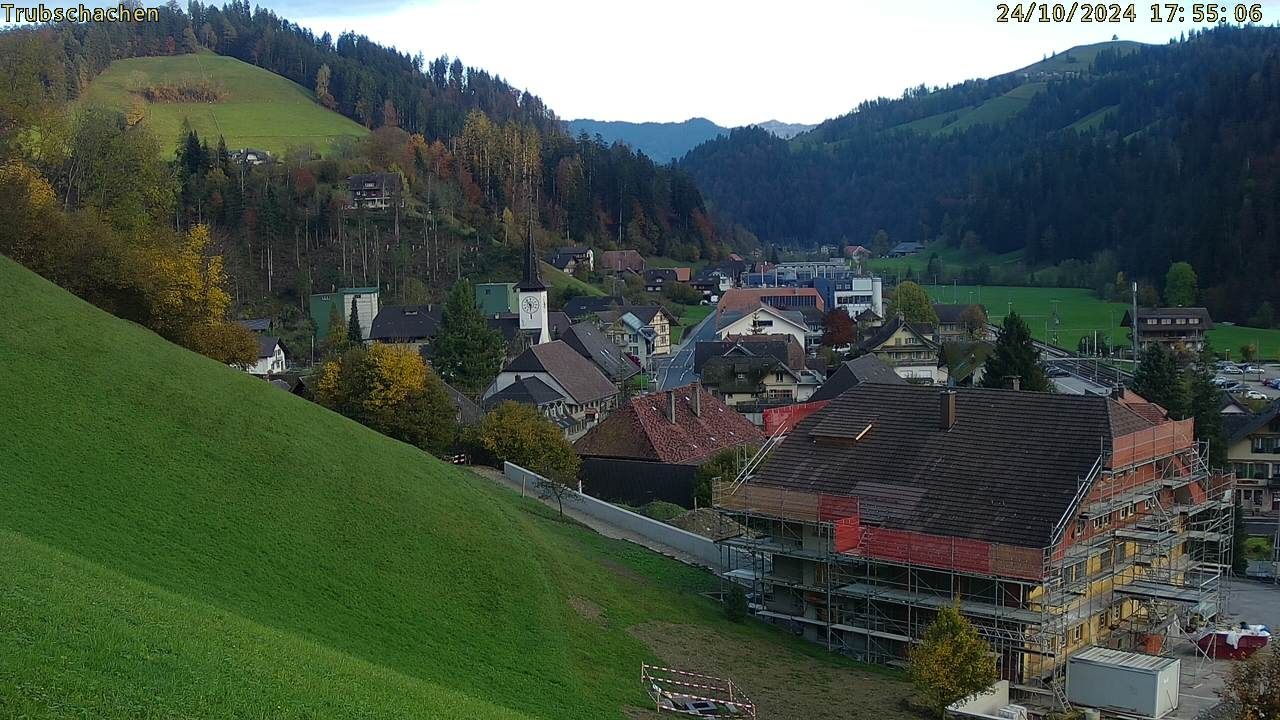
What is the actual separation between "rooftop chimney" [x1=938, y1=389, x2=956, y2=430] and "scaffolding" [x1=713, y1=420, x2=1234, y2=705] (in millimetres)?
3573

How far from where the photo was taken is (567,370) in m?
64.1

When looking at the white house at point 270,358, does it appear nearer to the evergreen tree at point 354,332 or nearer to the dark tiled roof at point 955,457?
the evergreen tree at point 354,332

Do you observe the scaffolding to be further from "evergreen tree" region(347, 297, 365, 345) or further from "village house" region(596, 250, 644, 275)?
"village house" region(596, 250, 644, 275)

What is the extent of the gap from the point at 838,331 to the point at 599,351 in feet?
77.9

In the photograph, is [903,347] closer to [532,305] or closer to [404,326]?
[532,305]

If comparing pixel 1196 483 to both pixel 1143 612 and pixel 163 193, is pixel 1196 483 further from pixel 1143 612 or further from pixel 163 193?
pixel 163 193

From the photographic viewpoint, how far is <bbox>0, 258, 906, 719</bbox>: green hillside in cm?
1417

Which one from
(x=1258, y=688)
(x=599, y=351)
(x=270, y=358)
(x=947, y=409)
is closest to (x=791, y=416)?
(x=947, y=409)

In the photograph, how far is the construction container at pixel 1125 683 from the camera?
80.2 feet

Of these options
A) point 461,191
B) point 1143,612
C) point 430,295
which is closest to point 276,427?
point 1143,612

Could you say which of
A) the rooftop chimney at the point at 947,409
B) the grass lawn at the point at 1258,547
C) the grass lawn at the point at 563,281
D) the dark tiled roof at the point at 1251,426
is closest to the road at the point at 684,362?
A: the grass lawn at the point at 563,281

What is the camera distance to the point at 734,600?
2938 centimetres

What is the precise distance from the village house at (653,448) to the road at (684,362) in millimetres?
25845

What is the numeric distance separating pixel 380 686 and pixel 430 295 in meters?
86.9
